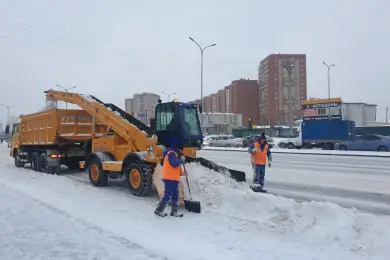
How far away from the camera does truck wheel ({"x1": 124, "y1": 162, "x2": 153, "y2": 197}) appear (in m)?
9.50

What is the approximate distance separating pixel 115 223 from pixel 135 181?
290 centimetres

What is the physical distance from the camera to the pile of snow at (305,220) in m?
5.63

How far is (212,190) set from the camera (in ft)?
28.0

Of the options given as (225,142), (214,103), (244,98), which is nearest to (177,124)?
(225,142)

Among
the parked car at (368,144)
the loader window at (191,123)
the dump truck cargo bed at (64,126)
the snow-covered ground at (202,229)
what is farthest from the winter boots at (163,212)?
the parked car at (368,144)

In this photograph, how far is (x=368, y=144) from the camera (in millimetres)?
30891

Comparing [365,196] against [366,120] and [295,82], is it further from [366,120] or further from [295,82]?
[295,82]

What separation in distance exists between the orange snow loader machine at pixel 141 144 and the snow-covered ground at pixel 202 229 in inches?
Result: 30.8

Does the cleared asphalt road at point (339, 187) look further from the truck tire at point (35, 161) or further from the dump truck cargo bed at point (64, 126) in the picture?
the truck tire at point (35, 161)

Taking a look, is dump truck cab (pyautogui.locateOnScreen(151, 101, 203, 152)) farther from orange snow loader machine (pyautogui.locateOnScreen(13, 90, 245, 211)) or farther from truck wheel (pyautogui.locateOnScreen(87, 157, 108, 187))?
Answer: truck wheel (pyautogui.locateOnScreen(87, 157, 108, 187))

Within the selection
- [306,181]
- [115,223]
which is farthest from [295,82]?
[115,223]

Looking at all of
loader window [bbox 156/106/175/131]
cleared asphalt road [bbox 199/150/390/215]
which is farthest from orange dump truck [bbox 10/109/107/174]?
cleared asphalt road [bbox 199/150/390/215]

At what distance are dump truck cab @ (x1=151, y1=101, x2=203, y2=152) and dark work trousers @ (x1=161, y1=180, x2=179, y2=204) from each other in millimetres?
2370

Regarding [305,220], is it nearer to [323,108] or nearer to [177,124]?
[177,124]
